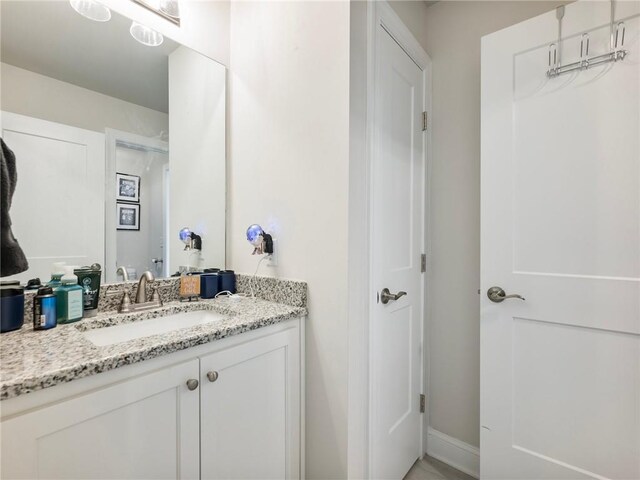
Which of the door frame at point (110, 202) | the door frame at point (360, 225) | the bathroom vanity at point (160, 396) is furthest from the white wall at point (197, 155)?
the door frame at point (360, 225)

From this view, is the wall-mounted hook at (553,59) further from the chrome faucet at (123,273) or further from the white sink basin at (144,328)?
the chrome faucet at (123,273)

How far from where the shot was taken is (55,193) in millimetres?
1083

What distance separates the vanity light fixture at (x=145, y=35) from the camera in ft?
4.17

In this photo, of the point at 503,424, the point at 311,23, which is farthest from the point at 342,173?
the point at 503,424

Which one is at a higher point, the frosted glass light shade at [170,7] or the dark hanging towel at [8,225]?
the frosted glass light shade at [170,7]

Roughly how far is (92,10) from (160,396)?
1.40m

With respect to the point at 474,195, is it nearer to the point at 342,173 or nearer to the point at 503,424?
the point at 342,173

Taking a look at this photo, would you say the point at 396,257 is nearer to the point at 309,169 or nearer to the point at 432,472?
the point at 309,169

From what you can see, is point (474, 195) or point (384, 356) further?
point (474, 195)

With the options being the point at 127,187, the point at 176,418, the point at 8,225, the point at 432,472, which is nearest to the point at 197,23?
the point at 127,187

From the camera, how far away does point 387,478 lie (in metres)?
1.41

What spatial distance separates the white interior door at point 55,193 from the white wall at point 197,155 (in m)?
0.31

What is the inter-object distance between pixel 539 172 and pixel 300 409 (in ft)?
4.62

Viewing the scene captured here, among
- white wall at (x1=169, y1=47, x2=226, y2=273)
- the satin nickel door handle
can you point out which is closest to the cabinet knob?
the satin nickel door handle
